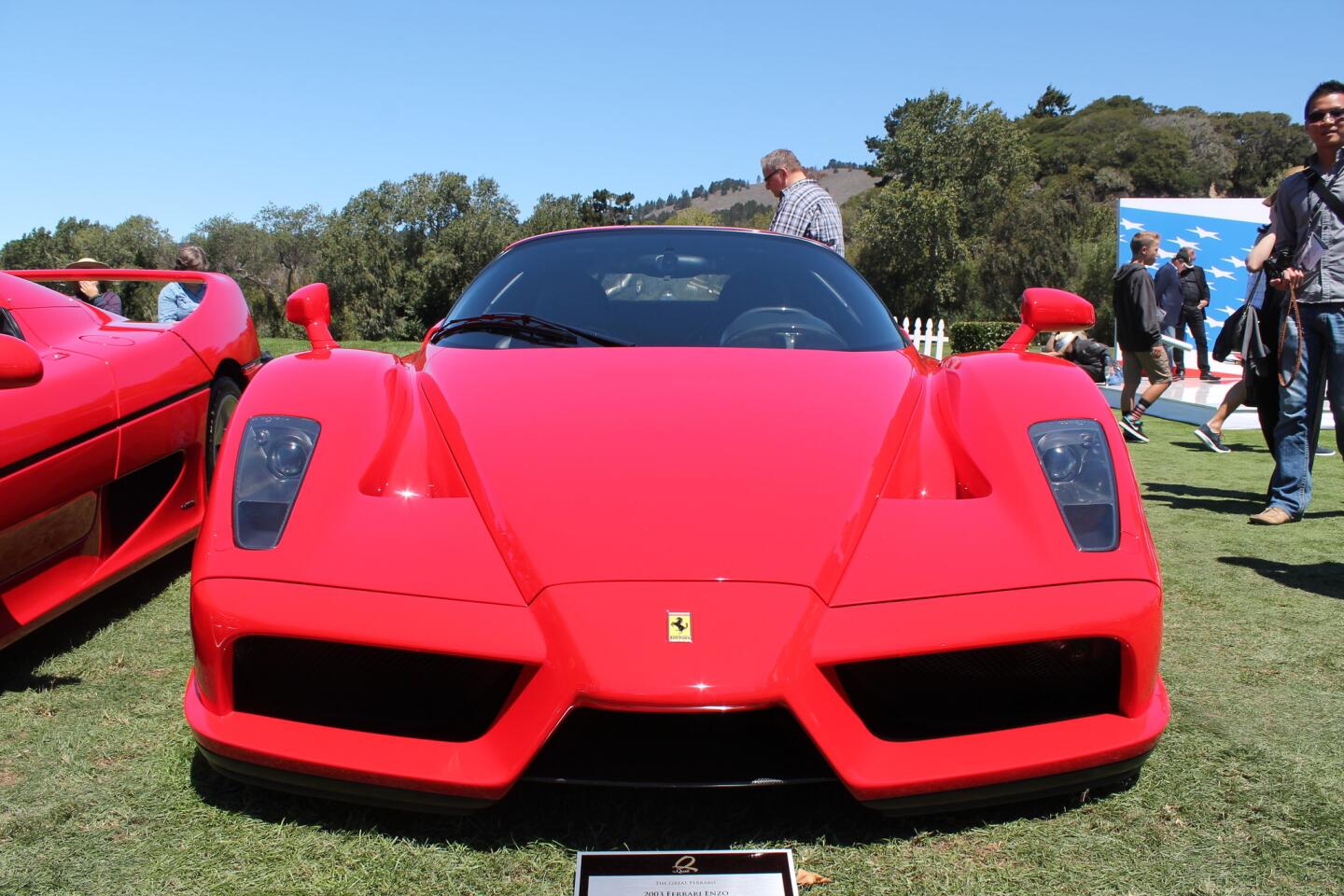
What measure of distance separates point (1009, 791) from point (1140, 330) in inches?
256

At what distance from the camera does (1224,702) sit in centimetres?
220

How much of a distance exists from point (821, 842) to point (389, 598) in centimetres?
81

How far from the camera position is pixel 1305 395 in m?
4.04

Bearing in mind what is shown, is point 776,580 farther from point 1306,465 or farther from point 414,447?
point 1306,465

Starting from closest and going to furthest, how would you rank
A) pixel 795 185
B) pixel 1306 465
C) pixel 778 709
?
1. pixel 778 709
2. pixel 1306 465
3. pixel 795 185

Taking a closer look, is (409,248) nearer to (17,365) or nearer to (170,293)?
(170,293)

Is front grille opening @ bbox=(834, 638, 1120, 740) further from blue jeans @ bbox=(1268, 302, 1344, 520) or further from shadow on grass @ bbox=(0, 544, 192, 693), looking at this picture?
blue jeans @ bbox=(1268, 302, 1344, 520)

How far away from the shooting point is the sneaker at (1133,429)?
712cm

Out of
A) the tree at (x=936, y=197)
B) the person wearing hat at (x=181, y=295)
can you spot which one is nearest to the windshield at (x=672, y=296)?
the person wearing hat at (x=181, y=295)

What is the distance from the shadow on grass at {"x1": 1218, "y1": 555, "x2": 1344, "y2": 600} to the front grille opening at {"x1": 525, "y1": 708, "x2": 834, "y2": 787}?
252 centimetres

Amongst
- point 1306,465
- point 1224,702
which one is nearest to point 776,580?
point 1224,702

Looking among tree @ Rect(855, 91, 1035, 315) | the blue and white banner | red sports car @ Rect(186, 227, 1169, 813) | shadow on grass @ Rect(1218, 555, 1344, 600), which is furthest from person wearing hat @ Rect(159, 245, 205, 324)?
tree @ Rect(855, 91, 1035, 315)

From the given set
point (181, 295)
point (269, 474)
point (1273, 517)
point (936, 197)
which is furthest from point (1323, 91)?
point (936, 197)

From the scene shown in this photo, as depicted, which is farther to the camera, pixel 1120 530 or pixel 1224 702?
pixel 1224 702
